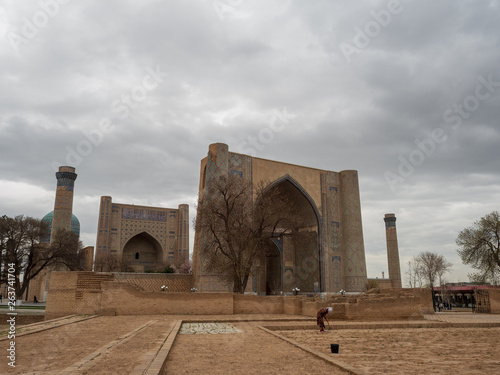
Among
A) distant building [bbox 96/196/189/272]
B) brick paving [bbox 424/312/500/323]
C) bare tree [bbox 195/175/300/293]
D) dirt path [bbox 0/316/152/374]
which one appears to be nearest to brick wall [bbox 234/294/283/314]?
bare tree [bbox 195/175/300/293]

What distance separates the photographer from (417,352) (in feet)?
20.6

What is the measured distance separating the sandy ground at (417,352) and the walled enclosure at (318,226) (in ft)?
59.5

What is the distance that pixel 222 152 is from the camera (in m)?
24.9

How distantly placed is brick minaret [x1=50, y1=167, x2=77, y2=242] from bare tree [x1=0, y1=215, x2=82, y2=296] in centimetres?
463

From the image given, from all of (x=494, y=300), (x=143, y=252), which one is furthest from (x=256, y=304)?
(x=143, y=252)

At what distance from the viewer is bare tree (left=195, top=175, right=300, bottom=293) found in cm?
1966

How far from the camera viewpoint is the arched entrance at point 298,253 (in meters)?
29.2

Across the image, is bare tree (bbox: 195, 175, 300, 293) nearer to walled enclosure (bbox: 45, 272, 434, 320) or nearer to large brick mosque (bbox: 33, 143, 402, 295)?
large brick mosque (bbox: 33, 143, 402, 295)

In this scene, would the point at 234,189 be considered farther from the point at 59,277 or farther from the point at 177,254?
the point at 177,254

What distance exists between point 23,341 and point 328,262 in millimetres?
23406

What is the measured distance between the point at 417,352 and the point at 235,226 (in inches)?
555

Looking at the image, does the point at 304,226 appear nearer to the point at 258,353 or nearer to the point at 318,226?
the point at 318,226

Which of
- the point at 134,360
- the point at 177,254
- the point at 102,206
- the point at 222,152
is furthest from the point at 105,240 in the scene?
the point at 134,360

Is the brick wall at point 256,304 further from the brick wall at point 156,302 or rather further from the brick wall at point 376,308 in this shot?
the brick wall at point 376,308
